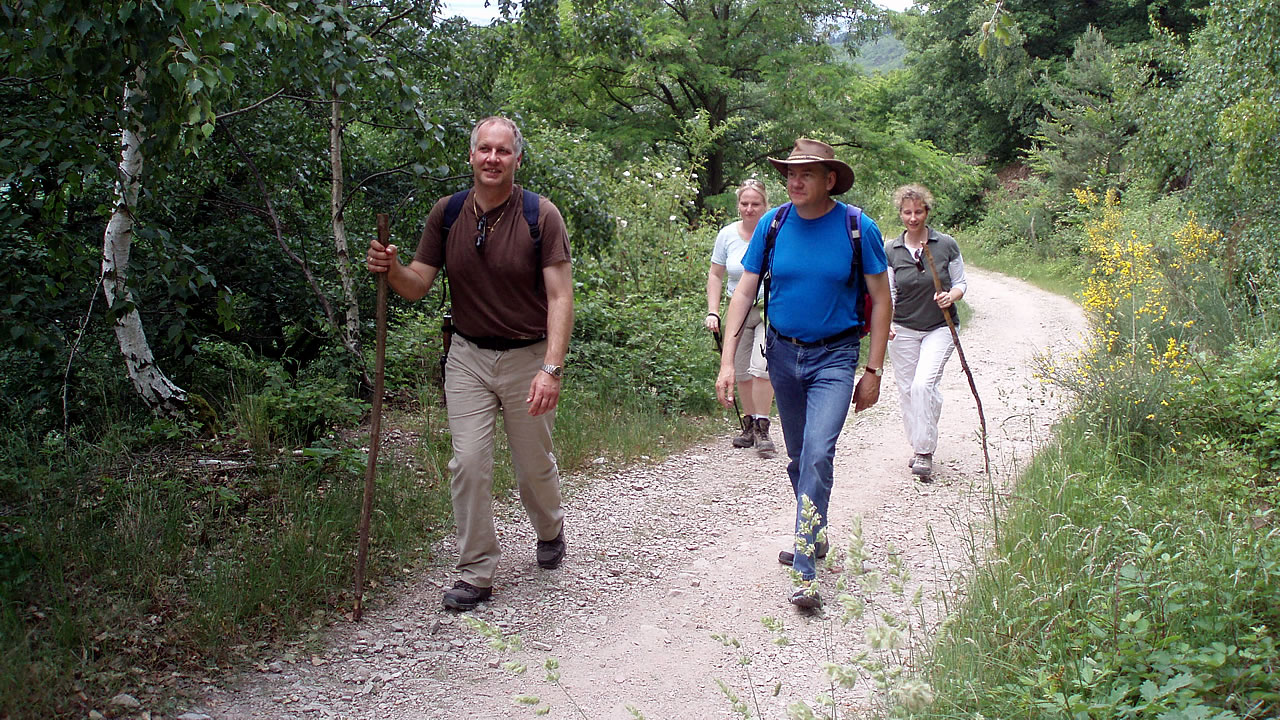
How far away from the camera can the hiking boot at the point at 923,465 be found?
7.07 meters

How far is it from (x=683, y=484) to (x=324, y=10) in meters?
4.18

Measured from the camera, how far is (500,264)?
14.9 feet

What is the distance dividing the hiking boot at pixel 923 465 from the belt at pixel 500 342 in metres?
3.61

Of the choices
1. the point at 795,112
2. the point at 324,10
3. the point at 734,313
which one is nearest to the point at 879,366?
the point at 734,313

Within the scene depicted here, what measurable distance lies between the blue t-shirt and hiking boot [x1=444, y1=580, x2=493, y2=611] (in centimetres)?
201

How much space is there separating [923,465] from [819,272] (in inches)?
115

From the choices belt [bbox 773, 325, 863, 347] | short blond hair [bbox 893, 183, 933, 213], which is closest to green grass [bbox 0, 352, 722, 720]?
Answer: belt [bbox 773, 325, 863, 347]

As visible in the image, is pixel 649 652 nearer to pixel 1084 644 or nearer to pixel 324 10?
pixel 1084 644

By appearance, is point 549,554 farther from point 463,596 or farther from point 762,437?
point 762,437

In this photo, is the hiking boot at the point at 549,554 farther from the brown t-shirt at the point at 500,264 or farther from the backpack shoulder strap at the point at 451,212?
the backpack shoulder strap at the point at 451,212

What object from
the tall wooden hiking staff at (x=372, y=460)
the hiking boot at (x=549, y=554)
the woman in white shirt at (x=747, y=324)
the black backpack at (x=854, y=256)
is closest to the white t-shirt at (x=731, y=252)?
the woman in white shirt at (x=747, y=324)

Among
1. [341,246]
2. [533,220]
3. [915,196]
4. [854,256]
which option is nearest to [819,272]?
[854,256]

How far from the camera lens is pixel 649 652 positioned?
14.1 feet

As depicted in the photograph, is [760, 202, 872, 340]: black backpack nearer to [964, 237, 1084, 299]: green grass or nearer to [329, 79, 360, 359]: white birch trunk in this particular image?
[329, 79, 360, 359]: white birch trunk
